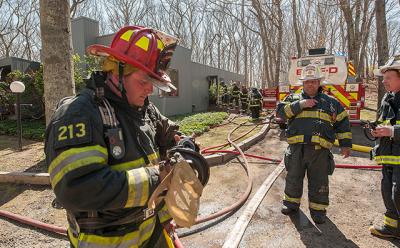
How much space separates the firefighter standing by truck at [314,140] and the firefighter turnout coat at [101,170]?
251 cm

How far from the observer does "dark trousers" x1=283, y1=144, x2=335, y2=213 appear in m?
→ 3.54

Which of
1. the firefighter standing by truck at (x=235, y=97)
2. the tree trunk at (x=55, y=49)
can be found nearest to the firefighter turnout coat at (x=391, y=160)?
the tree trunk at (x=55, y=49)

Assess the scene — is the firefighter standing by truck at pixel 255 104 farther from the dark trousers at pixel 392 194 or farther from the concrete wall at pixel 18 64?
the concrete wall at pixel 18 64

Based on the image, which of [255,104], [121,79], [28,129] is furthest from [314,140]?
[28,129]

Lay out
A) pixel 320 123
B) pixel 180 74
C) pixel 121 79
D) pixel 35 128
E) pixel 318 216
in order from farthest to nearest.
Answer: pixel 180 74 → pixel 35 128 → pixel 320 123 → pixel 318 216 → pixel 121 79

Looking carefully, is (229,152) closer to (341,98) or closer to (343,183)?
(343,183)

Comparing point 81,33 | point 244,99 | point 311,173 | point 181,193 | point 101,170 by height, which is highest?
point 81,33

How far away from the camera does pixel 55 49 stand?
16.1ft

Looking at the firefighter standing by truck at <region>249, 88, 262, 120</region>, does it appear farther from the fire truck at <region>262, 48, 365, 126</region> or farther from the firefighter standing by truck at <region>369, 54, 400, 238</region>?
the firefighter standing by truck at <region>369, 54, 400, 238</region>

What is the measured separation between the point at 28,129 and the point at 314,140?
8.72 m

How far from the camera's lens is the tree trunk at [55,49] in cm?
484

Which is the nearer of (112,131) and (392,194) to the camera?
(112,131)

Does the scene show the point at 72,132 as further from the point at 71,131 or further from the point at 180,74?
the point at 180,74

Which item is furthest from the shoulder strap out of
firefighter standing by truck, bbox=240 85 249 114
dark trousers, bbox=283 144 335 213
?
firefighter standing by truck, bbox=240 85 249 114
